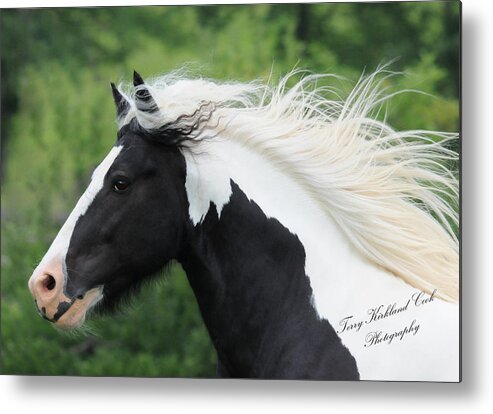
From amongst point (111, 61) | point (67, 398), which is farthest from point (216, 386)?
point (111, 61)

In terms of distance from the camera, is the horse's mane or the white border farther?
the white border

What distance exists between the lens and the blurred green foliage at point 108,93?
3871 millimetres

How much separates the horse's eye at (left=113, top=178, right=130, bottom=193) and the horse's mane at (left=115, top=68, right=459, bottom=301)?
0.48 feet

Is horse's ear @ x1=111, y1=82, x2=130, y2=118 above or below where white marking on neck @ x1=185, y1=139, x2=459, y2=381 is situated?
above

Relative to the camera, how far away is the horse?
2.12 m

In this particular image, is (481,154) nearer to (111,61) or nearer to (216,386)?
(216,386)

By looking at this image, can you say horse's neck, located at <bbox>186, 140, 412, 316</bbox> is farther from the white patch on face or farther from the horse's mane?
the white patch on face

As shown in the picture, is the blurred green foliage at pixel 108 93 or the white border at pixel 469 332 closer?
the white border at pixel 469 332

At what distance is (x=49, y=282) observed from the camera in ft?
7.06

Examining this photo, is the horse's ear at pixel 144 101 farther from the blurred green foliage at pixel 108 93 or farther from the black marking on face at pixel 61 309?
the blurred green foliage at pixel 108 93

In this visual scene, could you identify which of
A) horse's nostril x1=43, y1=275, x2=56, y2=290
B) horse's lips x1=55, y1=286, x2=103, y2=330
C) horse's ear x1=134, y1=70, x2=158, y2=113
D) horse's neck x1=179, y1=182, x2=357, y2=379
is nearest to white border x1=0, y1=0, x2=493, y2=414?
horse's neck x1=179, y1=182, x2=357, y2=379

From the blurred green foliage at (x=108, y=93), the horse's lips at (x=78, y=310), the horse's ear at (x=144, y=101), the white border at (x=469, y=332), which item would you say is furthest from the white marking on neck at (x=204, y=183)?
the blurred green foliage at (x=108, y=93)

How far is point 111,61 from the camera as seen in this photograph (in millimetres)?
4398

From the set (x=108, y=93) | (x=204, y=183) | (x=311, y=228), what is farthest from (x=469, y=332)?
(x=108, y=93)
